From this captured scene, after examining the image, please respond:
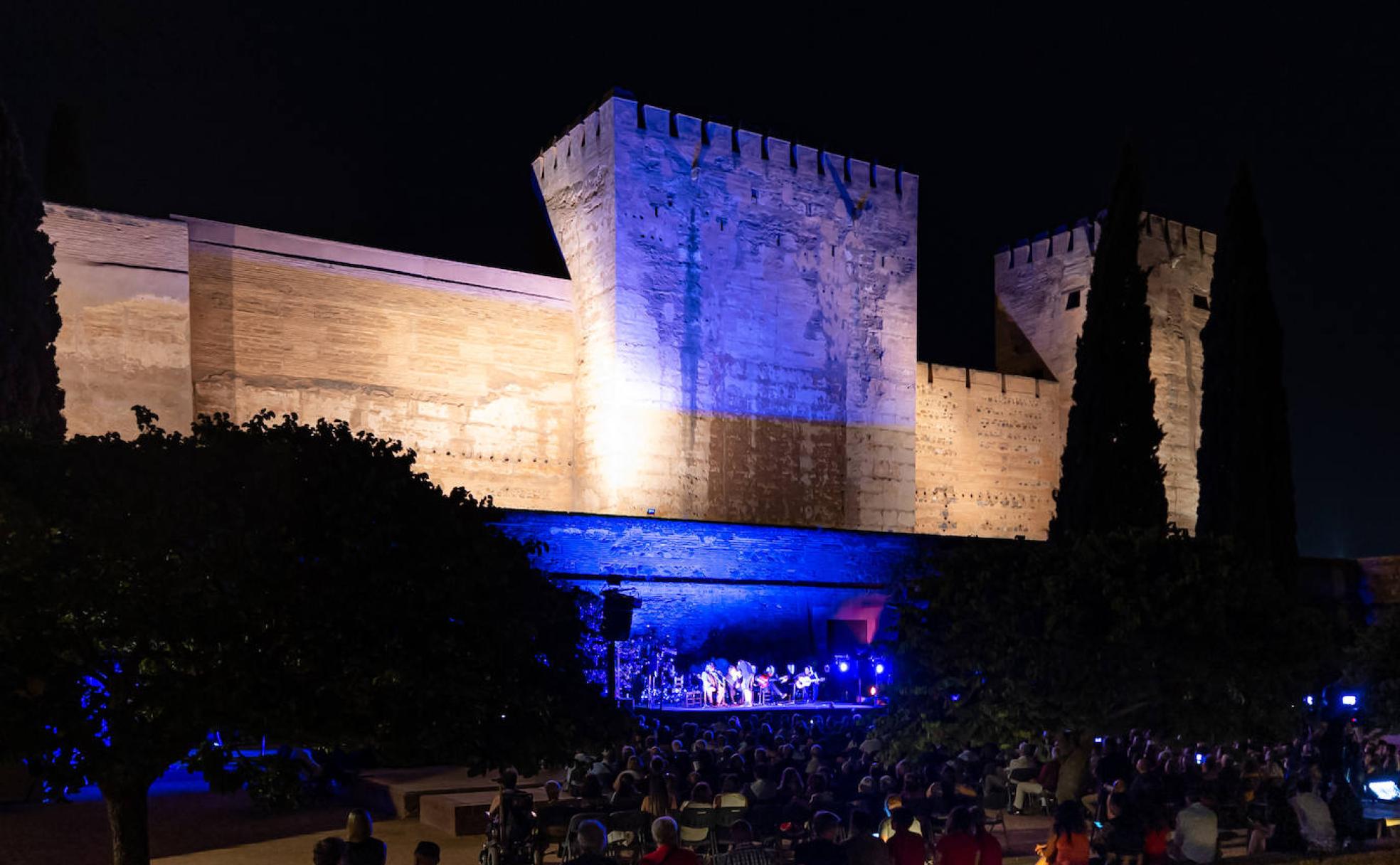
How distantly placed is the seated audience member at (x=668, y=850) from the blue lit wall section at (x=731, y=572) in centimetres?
1108

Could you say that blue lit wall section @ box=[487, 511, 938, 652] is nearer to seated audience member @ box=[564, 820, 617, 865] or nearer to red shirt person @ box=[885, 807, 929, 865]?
red shirt person @ box=[885, 807, 929, 865]

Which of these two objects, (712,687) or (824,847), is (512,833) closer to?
(824,847)

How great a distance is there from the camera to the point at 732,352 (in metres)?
21.8

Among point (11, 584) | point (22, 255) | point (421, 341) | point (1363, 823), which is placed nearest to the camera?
point (11, 584)

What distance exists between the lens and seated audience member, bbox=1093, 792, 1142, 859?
23.8 ft

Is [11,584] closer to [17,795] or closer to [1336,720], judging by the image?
[17,795]

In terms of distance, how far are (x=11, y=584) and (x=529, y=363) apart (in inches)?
593

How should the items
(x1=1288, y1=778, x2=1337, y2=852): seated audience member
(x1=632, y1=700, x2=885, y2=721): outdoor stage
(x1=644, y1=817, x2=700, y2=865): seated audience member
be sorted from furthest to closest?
(x1=632, y1=700, x2=885, y2=721): outdoor stage → (x1=1288, y1=778, x2=1337, y2=852): seated audience member → (x1=644, y1=817, x2=700, y2=865): seated audience member

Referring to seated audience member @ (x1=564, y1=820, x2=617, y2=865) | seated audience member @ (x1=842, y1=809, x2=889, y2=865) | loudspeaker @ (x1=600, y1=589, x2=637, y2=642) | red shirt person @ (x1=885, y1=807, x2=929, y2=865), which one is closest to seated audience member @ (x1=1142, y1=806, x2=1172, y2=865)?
red shirt person @ (x1=885, y1=807, x2=929, y2=865)

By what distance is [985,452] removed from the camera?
26.5 meters

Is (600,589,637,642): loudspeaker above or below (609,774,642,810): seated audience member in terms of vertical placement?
above

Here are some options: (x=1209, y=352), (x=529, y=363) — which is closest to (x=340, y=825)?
(x=529, y=363)

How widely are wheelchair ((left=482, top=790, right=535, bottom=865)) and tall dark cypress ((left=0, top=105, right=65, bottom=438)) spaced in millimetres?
8407

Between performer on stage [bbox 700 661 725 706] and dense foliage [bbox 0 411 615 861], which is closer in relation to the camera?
dense foliage [bbox 0 411 615 861]
